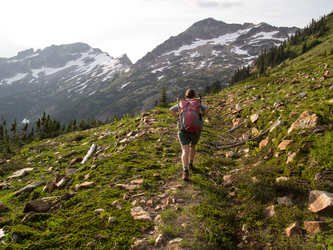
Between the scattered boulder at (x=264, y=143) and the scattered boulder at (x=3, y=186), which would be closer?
the scattered boulder at (x=264, y=143)

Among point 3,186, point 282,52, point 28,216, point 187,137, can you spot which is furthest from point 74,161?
point 282,52

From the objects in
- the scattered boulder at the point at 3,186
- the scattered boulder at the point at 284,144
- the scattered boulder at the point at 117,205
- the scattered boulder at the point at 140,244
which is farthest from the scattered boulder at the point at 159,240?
the scattered boulder at the point at 3,186

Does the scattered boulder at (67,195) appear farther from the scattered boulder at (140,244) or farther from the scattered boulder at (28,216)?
the scattered boulder at (140,244)

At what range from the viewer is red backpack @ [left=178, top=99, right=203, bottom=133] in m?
6.33

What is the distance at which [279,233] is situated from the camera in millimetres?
3781

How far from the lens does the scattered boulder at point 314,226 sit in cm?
349

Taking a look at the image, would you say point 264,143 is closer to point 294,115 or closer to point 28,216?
point 294,115

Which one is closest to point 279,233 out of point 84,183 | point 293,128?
point 293,128

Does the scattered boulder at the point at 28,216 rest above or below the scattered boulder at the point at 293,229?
above

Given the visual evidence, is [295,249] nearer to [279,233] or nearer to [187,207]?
[279,233]

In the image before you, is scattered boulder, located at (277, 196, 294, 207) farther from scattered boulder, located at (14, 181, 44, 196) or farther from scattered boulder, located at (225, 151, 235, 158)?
scattered boulder, located at (14, 181, 44, 196)

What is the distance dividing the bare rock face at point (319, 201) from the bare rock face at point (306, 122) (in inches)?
130

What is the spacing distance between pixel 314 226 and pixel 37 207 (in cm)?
619

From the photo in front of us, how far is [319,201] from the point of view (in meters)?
3.95
